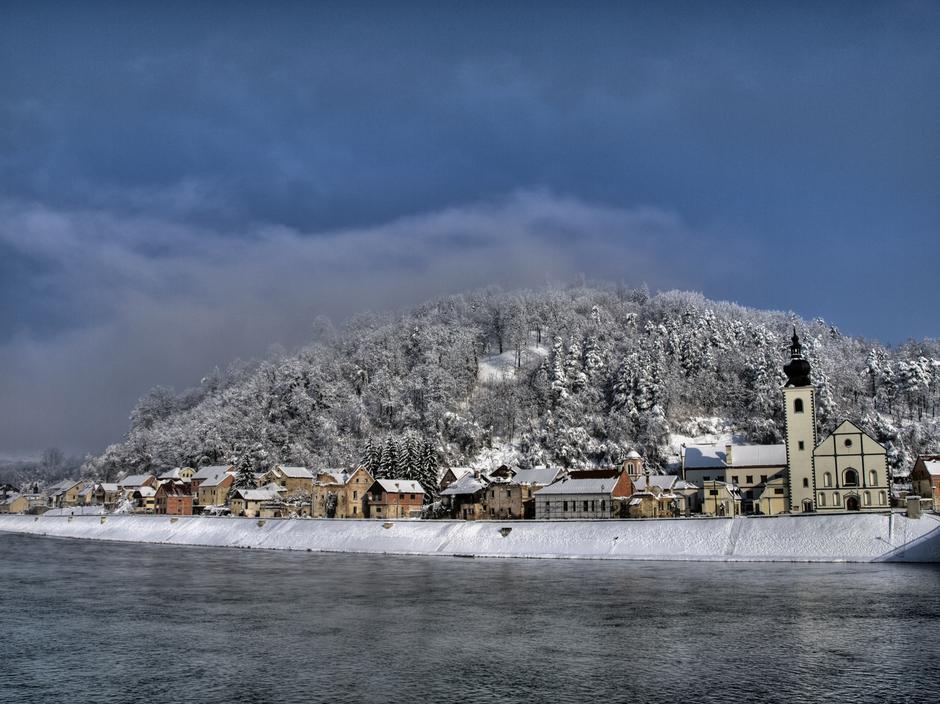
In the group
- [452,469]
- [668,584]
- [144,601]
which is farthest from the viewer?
[452,469]

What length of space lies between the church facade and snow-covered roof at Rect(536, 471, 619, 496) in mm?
19693

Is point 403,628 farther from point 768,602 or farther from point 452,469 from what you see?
point 452,469

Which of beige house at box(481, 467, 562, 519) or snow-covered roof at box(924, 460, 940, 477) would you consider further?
beige house at box(481, 467, 562, 519)

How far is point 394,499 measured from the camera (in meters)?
110

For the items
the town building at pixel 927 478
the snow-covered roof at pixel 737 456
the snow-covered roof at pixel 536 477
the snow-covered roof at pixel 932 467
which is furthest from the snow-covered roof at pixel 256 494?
the snow-covered roof at pixel 932 467

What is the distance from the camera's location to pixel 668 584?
52.1 meters

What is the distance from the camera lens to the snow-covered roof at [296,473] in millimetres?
138000

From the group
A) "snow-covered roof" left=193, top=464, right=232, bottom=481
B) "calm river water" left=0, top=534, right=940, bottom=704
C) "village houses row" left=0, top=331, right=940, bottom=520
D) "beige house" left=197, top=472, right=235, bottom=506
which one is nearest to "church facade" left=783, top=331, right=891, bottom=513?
"village houses row" left=0, top=331, right=940, bottom=520

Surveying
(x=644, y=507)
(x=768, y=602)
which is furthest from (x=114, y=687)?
(x=644, y=507)

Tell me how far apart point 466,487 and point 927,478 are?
54.2 meters

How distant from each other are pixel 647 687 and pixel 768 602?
1971 cm

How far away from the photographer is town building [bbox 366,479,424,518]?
10919 cm

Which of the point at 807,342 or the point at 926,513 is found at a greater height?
the point at 807,342

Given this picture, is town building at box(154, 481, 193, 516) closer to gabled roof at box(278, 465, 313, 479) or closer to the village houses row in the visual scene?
the village houses row
